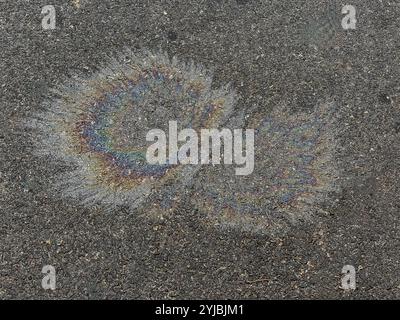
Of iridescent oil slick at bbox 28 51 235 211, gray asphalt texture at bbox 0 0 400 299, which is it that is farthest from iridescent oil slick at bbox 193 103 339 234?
iridescent oil slick at bbox 28 51 235 211

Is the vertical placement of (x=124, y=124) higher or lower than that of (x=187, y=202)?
higher

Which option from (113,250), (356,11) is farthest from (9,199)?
(356,11)

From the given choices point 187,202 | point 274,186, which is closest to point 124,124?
point 187,202

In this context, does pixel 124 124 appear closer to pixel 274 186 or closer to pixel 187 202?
pixel 187 202

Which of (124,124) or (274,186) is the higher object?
(124,124)

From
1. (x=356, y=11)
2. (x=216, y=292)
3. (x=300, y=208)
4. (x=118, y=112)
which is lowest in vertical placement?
A: (x=216, y=292)

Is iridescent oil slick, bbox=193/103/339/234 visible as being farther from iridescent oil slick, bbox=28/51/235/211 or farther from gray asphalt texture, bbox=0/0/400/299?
iridescent oil slick, bbox=28/51/235/211

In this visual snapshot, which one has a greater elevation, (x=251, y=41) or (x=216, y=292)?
(x=251, y=41)

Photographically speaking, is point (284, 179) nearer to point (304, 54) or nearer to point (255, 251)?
point (255, 251)
